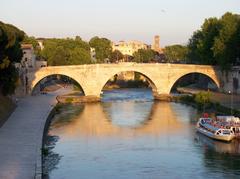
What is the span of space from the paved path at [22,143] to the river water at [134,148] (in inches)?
25.8

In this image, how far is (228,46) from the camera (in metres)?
37.6

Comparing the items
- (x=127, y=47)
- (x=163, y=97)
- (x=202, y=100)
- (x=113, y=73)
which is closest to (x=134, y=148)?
(x=202, y=100)

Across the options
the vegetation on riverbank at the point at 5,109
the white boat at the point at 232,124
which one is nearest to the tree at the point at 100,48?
the vegetation on riverbank at the point at 5,109

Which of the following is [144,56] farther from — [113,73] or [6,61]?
[6,61]

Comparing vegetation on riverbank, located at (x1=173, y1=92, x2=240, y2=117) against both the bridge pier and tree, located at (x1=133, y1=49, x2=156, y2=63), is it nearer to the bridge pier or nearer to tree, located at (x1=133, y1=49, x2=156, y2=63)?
the bridge pier

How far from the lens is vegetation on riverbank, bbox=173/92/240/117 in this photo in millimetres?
29080

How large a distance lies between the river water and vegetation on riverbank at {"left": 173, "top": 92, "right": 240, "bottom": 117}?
848 mm

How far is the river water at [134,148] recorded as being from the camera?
1688 cm

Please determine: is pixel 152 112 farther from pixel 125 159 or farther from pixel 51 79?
pixel 51 79

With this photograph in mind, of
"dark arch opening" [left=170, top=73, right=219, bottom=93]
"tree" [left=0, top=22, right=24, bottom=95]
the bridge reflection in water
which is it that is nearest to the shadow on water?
the bridge reflection in water

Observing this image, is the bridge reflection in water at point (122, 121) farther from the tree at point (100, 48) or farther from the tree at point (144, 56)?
the tree at point (144, 56)

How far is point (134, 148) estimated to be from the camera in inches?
807

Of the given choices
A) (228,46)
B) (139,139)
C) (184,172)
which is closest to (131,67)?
(228,46)

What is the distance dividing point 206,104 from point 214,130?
32.6 ft
